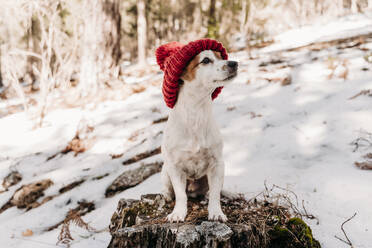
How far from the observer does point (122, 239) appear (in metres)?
1.89

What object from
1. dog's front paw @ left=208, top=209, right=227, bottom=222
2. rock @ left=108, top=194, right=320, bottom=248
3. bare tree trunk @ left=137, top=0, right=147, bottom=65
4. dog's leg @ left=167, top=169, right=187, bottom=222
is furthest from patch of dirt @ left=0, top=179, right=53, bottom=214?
bare tree trunk @ left=137, top=0, right=147, bottom=65

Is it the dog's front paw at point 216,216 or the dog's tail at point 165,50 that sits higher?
the dog's tail at point 165,50

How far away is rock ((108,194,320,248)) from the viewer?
5.80 ft

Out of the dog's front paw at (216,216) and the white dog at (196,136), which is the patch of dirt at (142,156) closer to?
the white dog at (196,136)

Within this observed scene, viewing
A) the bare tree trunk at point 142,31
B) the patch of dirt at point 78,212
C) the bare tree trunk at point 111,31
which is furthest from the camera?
the bare tree trunk at point 142,31

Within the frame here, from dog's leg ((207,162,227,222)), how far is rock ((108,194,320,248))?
67mm

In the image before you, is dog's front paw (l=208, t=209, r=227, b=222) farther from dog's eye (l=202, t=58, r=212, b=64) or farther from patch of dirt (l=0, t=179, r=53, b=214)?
patch of dirt (l=0, t=179, r=53, b=214)

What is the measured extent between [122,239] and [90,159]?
101 inches

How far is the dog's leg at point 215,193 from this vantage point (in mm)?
1967

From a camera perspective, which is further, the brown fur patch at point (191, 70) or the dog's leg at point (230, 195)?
the dog's leg at point (230, 195)

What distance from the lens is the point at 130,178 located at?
11.2 ft

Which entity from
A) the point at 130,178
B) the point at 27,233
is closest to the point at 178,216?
the point at 130,178

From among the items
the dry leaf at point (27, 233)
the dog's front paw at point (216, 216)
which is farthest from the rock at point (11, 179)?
the dog's front paw at point (216, 216)

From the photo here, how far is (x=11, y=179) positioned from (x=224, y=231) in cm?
352
